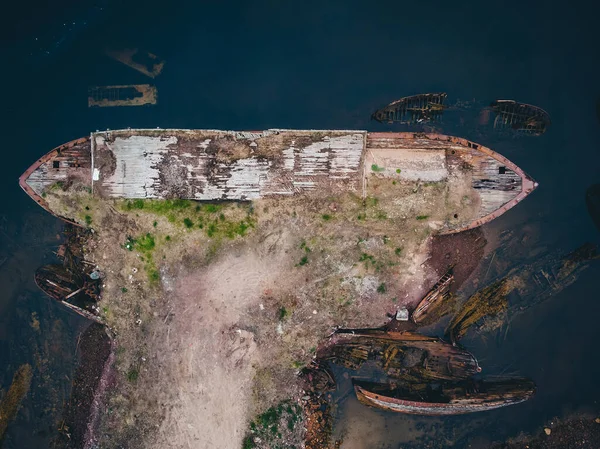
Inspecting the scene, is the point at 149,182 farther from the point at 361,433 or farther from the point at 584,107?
the point at 584,107

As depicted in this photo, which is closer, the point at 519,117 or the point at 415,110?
the point at 415,110

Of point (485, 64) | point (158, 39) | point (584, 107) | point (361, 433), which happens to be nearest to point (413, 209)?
point (485, 64)

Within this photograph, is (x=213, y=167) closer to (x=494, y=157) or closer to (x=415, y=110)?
(x=415, y=110)

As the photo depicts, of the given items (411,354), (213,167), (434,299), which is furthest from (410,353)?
(213,167)

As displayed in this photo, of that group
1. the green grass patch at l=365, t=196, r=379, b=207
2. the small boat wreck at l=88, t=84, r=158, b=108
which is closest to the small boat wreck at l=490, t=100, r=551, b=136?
the green grass patch at l=365, t=196, r=379, b=207

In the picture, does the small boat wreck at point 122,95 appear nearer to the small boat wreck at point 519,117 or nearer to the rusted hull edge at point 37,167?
the rusted hull edge at point 37,167

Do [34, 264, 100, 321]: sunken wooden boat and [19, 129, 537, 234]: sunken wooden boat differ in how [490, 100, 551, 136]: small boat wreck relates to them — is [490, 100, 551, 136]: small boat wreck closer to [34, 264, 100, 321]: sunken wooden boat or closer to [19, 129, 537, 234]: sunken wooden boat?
[19, 129, 537, 234]: sunken wooden boat
